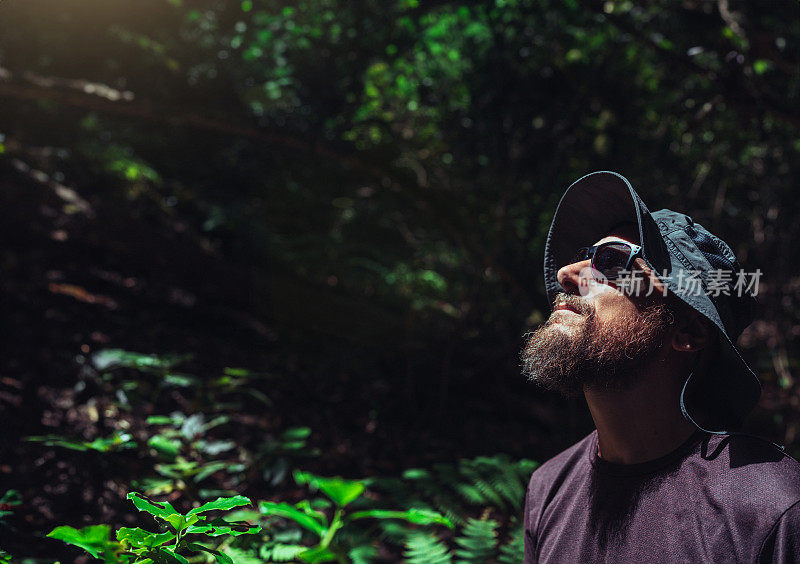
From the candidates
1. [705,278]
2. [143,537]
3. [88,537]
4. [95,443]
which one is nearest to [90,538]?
[88,537]

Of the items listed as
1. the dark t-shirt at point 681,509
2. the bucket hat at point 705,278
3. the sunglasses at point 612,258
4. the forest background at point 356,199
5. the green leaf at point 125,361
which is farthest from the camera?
the forest background at point 356,199

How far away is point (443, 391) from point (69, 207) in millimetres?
5432

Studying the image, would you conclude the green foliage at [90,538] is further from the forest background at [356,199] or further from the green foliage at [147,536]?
the forest background at [356,199]

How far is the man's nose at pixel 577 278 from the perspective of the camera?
175 cm

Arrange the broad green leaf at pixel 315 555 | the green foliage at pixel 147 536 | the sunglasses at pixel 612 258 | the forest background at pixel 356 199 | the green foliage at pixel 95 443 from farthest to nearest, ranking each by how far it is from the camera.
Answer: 1. the forest background at pixel 356 199
2. the green foliage at pixel 95 443
3. the broad green leaf at pixel 315 555
4. the sunglasses at pixel 612 258
5. the green foliage at pixel 147 536

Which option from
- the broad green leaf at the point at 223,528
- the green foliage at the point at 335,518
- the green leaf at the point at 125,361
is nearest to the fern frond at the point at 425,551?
the green foliage at the point at 335,518

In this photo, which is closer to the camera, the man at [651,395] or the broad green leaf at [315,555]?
the man at [651,395]

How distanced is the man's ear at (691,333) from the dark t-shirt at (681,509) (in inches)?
10.2

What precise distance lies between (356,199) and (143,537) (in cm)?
718

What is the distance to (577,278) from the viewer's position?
5.86ft

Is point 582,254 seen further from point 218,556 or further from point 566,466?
point 218,556

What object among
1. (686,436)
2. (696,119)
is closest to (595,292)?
(686,436)

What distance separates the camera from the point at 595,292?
67.3 inches

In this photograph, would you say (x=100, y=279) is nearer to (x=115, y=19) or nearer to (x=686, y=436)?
(x=115, y=19)
